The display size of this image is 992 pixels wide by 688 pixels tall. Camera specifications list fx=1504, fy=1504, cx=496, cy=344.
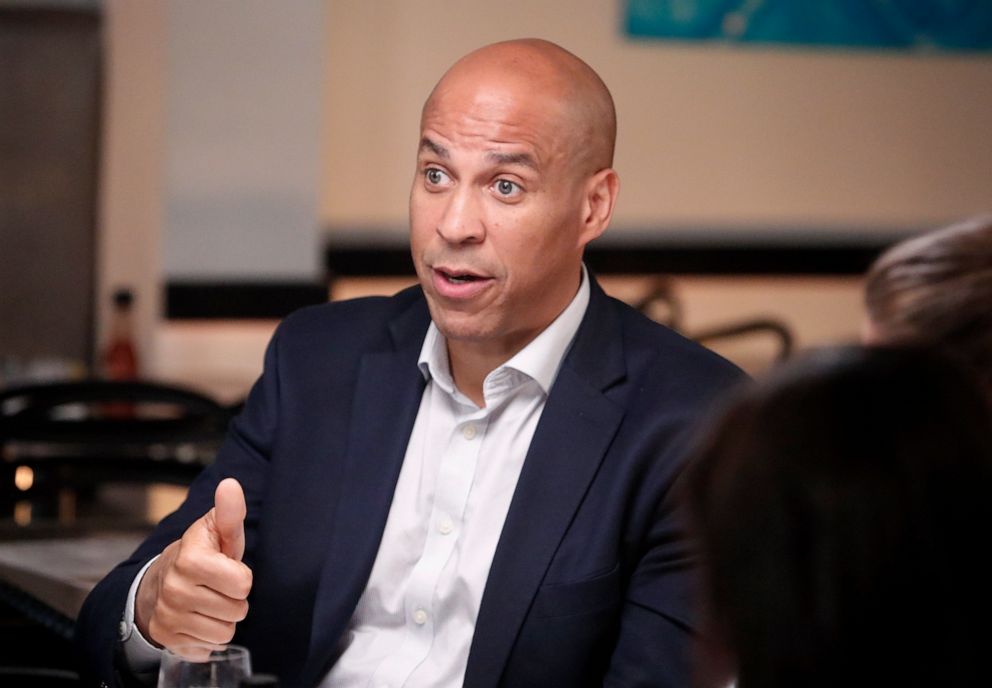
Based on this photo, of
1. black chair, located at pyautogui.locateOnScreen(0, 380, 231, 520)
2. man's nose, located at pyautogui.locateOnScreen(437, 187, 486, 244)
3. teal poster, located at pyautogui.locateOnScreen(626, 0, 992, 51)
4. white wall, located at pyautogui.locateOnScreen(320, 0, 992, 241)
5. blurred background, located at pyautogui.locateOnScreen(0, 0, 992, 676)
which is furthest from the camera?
teal poster, located at pyautogui.locateOnScreen(626, 0, 992, 51)

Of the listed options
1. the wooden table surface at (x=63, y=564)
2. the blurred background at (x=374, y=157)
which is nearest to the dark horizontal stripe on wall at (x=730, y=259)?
the blurred background at (x=374, y=157)

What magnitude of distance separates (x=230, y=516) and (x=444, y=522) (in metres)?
0.37

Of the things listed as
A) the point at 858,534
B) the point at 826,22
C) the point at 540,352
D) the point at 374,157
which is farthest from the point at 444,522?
the point at 826,22

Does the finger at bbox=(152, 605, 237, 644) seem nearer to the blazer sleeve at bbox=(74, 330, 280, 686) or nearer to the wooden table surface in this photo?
the blazer sleeve at bbox=(74, 330, 280, 686)

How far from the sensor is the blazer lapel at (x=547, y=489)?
1.67 m

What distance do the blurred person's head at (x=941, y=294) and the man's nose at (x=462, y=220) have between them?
1.95 feet

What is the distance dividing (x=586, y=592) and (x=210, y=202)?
295cm

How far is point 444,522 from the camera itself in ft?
5.84

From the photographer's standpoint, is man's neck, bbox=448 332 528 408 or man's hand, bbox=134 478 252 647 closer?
man's hand, bbox=134 478 252 647

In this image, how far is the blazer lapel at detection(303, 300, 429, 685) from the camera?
68.1 inches

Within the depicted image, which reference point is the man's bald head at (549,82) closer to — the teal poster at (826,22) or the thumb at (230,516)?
the thumb at (230,516)

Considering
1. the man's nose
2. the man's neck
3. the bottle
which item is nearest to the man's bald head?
the man's nose

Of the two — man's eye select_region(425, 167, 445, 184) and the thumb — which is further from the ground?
man's eye select_region(425, 167, 445, 184)

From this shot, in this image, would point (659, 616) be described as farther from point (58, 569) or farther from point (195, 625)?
point (58, 569)
